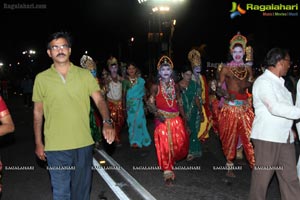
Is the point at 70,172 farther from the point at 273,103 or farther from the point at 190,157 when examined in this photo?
the point at 190,157

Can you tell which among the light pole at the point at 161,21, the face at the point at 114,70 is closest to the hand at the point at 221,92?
the face at the point at 114,70

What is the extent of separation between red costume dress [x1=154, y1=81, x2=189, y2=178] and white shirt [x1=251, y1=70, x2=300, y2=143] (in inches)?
74.7

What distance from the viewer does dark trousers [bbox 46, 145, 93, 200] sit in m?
3.69

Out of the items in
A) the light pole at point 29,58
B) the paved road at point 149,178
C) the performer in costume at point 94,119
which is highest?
the light pole at point 29,58

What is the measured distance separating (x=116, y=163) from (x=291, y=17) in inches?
1054

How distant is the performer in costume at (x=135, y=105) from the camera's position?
28.5 ft

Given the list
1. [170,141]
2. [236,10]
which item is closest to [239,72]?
[170,141]

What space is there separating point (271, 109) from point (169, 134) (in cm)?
226

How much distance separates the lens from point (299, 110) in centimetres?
370

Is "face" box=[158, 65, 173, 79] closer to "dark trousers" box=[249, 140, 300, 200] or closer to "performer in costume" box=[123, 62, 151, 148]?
"dark trousers" box=[249, 140, 300, 200]

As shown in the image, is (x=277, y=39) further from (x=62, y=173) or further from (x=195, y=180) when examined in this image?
(x=62, y=173)

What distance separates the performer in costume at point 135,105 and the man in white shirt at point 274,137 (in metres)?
4.80

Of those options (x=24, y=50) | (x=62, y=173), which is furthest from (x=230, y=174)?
(x=24, y=50)

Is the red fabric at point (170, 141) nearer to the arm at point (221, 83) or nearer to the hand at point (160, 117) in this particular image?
the hand at point (160, 117)
